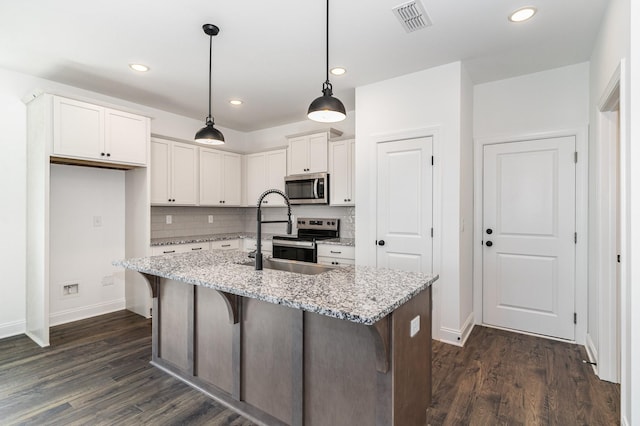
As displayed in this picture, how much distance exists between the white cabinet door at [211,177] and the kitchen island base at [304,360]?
264 cm

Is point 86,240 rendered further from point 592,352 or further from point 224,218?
point 592,352

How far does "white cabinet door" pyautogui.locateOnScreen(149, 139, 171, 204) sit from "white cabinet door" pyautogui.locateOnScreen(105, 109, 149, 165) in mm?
324

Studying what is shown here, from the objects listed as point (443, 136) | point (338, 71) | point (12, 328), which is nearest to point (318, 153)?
point (338, 71)

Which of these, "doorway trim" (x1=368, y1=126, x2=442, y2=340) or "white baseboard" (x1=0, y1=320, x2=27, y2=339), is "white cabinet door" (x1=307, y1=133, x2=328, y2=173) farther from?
"white baseboard" (x1=0, y1=320, x2=27, y2=339)

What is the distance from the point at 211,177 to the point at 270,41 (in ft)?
8.86

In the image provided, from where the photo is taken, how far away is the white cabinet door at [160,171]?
4156 millimetres

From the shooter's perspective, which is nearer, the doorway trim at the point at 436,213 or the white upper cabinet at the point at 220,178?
the doorway trim at the point at 436,213

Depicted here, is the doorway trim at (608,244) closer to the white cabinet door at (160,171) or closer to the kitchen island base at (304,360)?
the kitchen island base at (304,360)

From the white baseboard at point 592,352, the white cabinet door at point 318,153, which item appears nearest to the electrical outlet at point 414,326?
the white baseboard at point 592,352

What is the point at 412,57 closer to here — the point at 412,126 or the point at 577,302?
the point at 412,126

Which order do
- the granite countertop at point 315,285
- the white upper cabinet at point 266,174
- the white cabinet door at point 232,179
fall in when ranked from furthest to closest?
1. the white cabinet door at point 232,179
2. the white upper cabinet at point 266,174
3. the granite countertop at point 315,285

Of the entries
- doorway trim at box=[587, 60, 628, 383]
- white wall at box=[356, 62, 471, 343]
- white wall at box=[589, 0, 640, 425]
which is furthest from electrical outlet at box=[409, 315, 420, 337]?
doorway trim at box=[587, 60, 628, 383]

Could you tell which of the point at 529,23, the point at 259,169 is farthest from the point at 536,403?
the point at 259,169

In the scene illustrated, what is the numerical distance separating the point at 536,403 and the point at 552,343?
4.07ft
